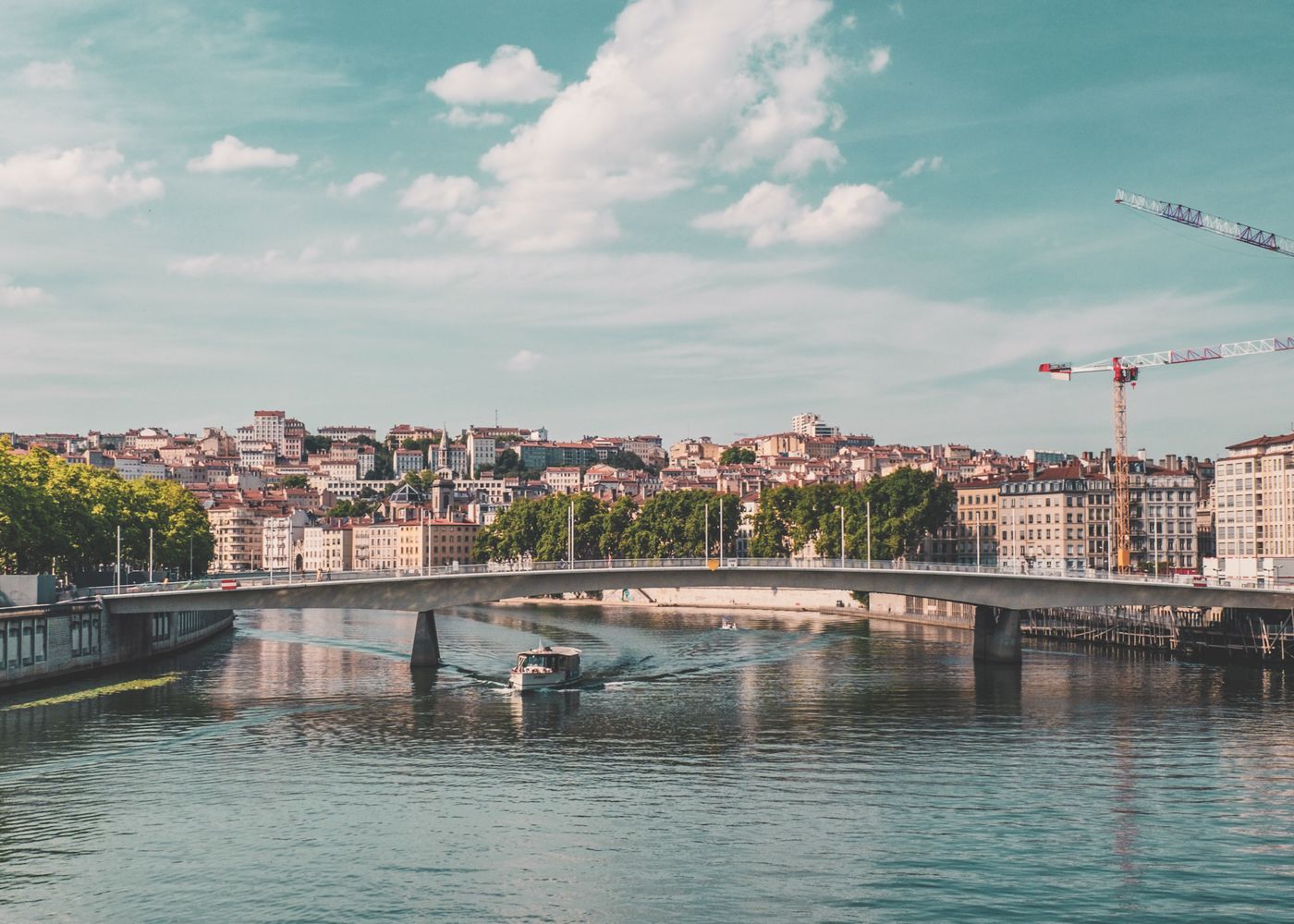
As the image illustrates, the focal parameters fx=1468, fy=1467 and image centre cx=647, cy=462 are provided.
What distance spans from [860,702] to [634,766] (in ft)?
66.0

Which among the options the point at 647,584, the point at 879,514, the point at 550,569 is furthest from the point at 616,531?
the point at 550,569

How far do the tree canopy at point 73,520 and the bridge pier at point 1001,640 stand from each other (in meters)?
55.7

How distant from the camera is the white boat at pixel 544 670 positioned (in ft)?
239

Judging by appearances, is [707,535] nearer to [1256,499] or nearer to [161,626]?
[1256,499]

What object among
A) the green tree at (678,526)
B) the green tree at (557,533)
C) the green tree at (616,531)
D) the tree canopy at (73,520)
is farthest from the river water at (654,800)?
the green tree at (557,533)

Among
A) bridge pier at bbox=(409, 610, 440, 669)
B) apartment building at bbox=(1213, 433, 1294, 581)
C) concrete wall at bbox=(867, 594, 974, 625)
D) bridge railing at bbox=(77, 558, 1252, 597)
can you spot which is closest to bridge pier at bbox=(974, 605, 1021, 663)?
bridge railing at bbox=(77, 558, 1252, 597)

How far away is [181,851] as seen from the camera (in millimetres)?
37656

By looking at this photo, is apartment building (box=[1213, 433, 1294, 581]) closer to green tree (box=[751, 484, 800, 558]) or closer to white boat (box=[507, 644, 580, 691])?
green tree (box=[751, 484, 800, 558])

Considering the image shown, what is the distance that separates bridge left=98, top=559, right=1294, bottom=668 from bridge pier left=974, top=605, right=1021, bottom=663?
76mm

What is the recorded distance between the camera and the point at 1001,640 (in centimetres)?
8506

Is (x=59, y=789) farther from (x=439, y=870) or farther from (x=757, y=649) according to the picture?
(x=757, y=649)

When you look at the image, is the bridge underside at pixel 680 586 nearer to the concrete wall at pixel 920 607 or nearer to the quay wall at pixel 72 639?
the quay wall at pixel 72 639

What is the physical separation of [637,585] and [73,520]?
38085 millimetres

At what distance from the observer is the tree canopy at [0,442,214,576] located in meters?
84.2
